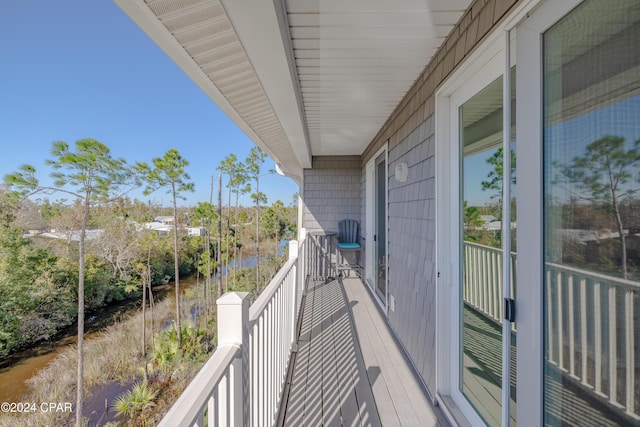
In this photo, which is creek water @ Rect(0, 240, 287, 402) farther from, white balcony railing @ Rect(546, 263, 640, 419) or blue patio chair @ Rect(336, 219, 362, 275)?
white balcony railing @ Rect(546, 263, 640, 419)

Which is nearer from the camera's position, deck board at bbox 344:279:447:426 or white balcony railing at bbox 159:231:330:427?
white balcony railing at bbox 159:231:330:427

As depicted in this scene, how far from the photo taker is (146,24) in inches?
54.7

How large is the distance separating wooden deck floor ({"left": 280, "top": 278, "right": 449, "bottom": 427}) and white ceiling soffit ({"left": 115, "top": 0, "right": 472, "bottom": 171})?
2.41m

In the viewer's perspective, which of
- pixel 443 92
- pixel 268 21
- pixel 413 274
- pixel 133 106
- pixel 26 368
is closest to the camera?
pixel 268 21

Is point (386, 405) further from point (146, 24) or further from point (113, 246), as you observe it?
point (113, 246)

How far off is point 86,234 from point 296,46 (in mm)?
11383

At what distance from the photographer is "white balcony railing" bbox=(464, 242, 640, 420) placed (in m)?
0.72

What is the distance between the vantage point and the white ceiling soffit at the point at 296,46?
4.50 ft

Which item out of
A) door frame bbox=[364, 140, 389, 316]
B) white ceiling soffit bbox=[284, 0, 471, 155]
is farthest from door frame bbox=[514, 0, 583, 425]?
door frame bbox=[364, 140, 389, 316]

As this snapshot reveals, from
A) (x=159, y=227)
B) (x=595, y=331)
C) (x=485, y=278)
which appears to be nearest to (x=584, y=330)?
(x=595, y=331)

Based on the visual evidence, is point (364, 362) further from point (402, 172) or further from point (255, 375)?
point (402, 172)

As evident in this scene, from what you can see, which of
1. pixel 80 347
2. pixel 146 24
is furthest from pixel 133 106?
pixel 146 24

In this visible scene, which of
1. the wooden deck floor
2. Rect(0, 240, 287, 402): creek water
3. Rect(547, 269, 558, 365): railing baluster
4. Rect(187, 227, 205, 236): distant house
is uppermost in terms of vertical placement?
Rect(547, 269, 558, 365): railing baluster

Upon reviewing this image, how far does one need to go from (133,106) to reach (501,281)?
3004 centimetres
